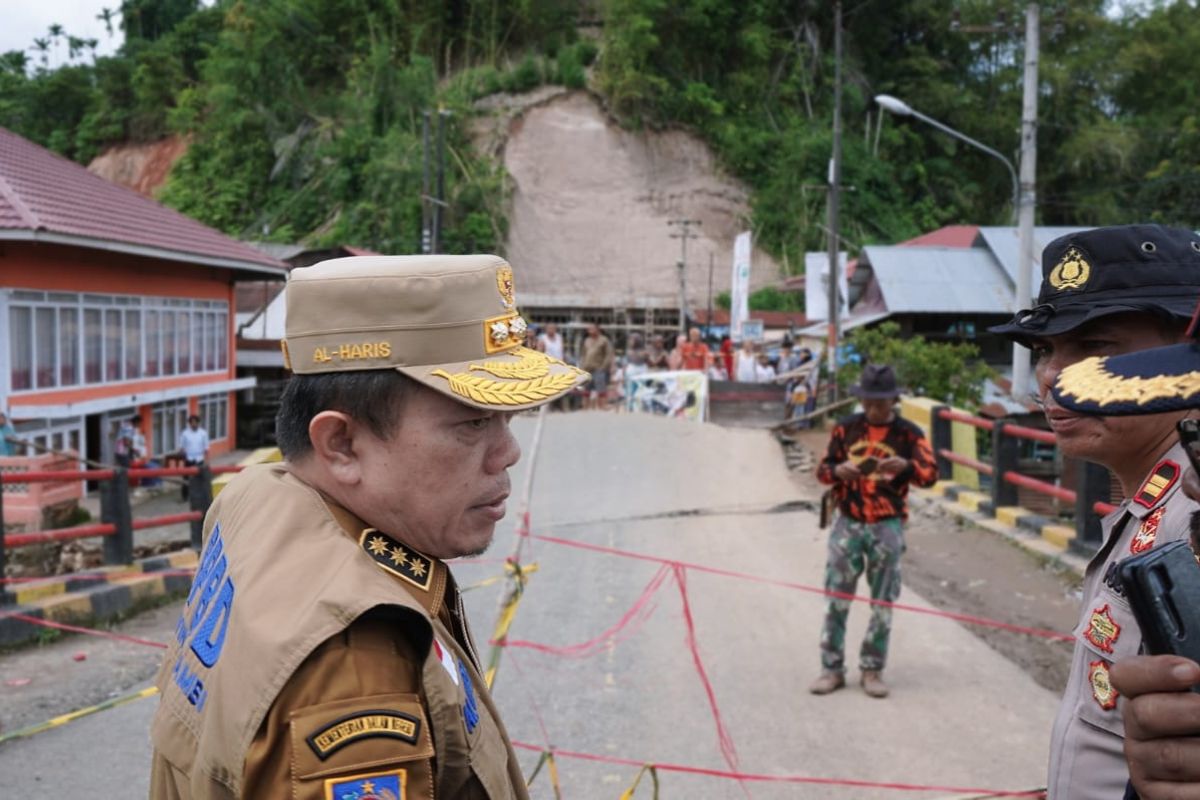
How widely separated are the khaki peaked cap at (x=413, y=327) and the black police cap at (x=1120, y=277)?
1.37 m

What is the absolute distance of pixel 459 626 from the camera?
1600 mm

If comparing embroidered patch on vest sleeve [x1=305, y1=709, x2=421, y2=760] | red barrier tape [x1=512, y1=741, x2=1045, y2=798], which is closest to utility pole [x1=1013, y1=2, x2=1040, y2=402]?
red barrier tape [x1=512, y1=741, x2=1045, y2=798]

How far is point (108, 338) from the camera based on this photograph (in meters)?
15.6

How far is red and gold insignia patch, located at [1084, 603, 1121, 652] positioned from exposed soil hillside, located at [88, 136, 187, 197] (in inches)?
2010

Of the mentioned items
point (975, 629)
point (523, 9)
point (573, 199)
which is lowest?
point (975, 629)

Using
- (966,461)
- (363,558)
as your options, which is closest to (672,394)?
(966,461)

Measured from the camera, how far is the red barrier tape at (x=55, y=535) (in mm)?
6702

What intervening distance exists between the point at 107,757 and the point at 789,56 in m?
47.1

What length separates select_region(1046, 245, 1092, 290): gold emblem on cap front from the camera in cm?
219

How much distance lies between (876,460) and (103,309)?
1393cm

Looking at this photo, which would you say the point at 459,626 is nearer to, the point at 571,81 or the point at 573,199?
the point at 573,199

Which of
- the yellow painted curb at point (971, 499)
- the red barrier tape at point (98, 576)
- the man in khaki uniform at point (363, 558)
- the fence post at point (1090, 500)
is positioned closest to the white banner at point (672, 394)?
the yellow painted curb at point (971, 499)

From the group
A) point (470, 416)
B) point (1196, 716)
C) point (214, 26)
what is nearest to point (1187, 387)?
point (1196, 716)

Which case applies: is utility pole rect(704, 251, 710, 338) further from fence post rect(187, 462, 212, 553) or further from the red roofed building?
fence post rect(187, 462, 212, 553)
